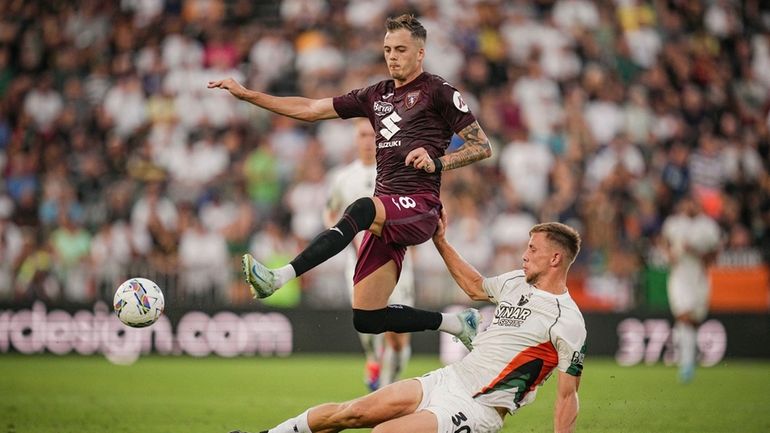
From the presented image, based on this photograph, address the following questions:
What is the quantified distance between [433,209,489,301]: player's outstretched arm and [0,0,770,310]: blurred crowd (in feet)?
32.3

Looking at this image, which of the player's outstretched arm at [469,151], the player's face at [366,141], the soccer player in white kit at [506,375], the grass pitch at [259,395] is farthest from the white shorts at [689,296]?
the soccer player in white kit at [506,375]

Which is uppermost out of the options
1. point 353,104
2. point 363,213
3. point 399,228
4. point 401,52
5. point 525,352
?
point 401,52

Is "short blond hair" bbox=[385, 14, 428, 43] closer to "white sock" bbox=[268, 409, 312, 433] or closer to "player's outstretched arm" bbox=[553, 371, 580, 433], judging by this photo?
"player's outstretched arm" bbox=[553, 371, 580, 433]

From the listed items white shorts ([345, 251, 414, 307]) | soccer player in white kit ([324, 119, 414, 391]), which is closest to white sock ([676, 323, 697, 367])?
white shorts ([345, 251, 414, 307])

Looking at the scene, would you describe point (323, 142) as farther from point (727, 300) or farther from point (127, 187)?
point (727, 300)

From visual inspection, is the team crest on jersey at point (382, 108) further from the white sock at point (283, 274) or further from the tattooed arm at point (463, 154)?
the white sock at point (283, 274)

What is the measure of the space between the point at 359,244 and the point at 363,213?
3.65 m

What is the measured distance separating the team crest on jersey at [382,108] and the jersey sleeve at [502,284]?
1.50 m

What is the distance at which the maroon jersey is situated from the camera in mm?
8695

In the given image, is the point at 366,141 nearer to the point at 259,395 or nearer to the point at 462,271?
the point at 259,395

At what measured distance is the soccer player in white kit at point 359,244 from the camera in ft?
39.7

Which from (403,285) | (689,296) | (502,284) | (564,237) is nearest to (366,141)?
(403,285)

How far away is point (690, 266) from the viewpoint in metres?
17.0

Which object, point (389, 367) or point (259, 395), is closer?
point (389, 367)
